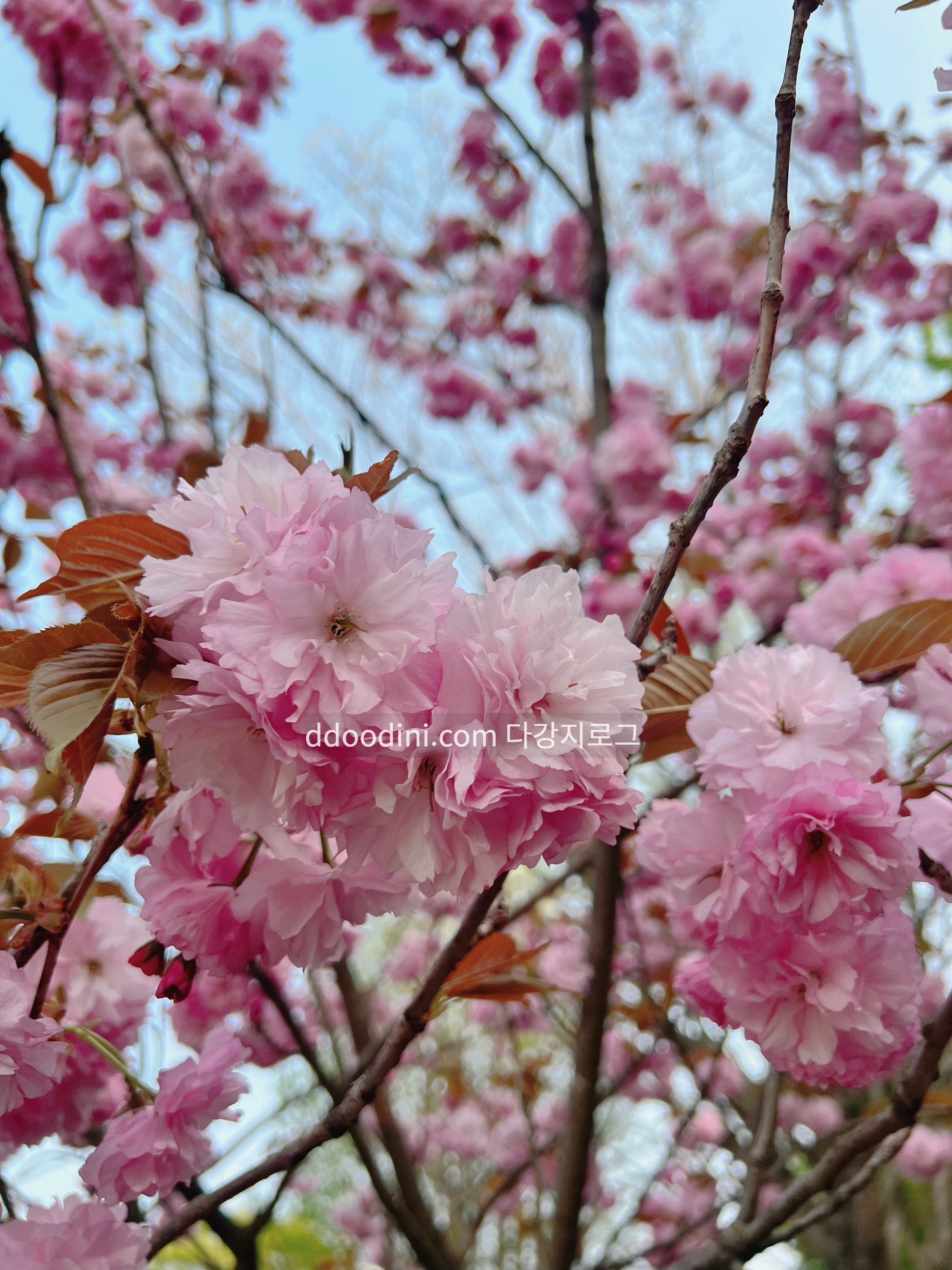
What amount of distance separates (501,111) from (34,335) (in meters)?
1.33

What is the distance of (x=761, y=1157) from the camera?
1230 mm

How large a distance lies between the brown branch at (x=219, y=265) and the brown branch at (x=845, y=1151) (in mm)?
870

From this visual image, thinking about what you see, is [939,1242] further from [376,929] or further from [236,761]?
[236,761]

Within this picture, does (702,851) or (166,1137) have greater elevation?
(702,851)

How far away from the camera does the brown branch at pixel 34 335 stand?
129 cm

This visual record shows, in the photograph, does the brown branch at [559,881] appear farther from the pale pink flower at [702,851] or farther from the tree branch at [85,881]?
the tree branch at [85,881]

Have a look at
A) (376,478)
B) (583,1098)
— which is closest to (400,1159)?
(583,1098)

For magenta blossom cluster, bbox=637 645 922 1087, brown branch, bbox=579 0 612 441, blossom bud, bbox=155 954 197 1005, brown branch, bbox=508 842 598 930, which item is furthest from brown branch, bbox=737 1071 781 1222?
brown branch, bbox=579 0 612 441

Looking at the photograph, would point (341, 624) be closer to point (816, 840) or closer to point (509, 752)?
point (509, 752)

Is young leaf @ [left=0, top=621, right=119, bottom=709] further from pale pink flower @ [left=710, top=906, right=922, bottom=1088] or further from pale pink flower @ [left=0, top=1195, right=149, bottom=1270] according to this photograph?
pale pink flower @ [left=710, top=906, right=922, bottom=1088]

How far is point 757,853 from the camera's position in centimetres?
59

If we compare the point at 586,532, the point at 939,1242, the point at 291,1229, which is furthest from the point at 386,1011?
the point at 586,532

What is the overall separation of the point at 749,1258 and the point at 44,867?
2.97 ft

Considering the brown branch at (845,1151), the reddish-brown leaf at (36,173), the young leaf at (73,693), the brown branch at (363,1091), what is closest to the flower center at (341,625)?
the young leaf at (73,693)
